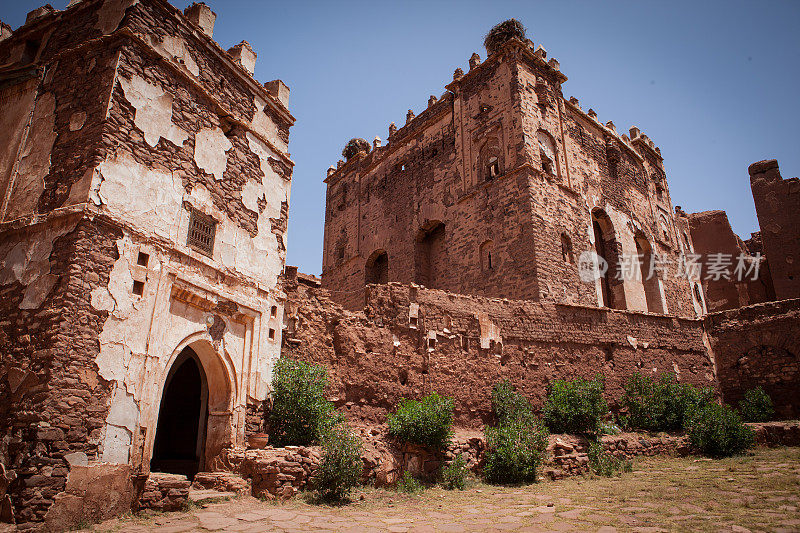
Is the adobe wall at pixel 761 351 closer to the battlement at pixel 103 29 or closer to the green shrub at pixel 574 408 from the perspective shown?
the green shrub at pixel 574 408

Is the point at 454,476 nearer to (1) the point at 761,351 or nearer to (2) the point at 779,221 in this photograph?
Answer: (1) the point at 761,351

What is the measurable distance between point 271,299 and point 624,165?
18578 millimetres

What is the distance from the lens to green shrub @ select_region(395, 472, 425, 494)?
852 centimetres

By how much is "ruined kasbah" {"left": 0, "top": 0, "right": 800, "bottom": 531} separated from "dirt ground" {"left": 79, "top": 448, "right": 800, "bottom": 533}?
147 millimetres

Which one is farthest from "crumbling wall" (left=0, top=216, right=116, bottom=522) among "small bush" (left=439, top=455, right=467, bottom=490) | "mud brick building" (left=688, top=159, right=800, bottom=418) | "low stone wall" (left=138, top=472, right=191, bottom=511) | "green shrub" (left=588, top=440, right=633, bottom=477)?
"mud brick building" (left=688, top=159, right=800, bottom=418)

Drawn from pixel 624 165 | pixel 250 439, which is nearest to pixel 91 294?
pixel 250 439

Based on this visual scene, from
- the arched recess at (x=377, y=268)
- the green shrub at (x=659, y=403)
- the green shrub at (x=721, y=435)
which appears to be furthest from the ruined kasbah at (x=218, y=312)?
the arched recess at (x=377, y=268)

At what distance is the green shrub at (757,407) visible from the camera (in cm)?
1331

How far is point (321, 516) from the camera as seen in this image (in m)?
6.71

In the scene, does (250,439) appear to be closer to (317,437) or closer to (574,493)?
(317,437)

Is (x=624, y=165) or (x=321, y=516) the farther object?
(x=624, y=165)

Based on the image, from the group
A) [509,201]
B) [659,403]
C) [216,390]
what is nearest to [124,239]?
[216,390]

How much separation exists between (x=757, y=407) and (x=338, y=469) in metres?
11.9

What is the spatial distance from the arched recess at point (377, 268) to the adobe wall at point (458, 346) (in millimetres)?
11329
